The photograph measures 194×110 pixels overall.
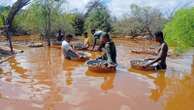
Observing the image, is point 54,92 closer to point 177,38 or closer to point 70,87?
point 70,87

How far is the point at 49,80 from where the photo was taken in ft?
29.6

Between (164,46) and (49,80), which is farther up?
(164,46)

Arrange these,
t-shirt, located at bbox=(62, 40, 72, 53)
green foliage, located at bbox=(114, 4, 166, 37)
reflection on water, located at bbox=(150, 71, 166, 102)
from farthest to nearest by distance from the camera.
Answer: green foliage, located at bbox=(114, 4, 166, 37), t-shirt, located at bbox=(62, 40, 72, 53), reflection on water, located at bbox=(150, 71, 166, 102)

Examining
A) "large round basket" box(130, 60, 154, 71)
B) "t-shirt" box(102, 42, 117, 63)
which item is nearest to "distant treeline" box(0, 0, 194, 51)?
"large round basket" box(130, 60, 154, 71)

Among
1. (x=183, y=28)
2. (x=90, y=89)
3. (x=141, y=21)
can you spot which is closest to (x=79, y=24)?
(x=141, y=21)

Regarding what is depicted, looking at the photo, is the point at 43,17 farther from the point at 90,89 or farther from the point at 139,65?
the point at 90,89

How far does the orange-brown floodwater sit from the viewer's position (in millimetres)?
6715

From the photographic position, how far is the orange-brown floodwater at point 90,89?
671 centimetres

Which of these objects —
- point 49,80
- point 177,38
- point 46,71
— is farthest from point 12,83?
point 177,38

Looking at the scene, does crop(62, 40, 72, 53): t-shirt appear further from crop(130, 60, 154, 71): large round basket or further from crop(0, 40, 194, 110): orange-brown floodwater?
crop(130, 60, 154, 71): large round basket

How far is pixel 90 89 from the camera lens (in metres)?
8.03

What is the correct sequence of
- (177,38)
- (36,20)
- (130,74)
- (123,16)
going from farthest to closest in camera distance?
(123,16) < (36,20) < (177,38) < (130,74)

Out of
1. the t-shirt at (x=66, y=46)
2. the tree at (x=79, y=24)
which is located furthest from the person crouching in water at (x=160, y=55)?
the tree at (x=79, y=24)

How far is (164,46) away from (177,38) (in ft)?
9.35
